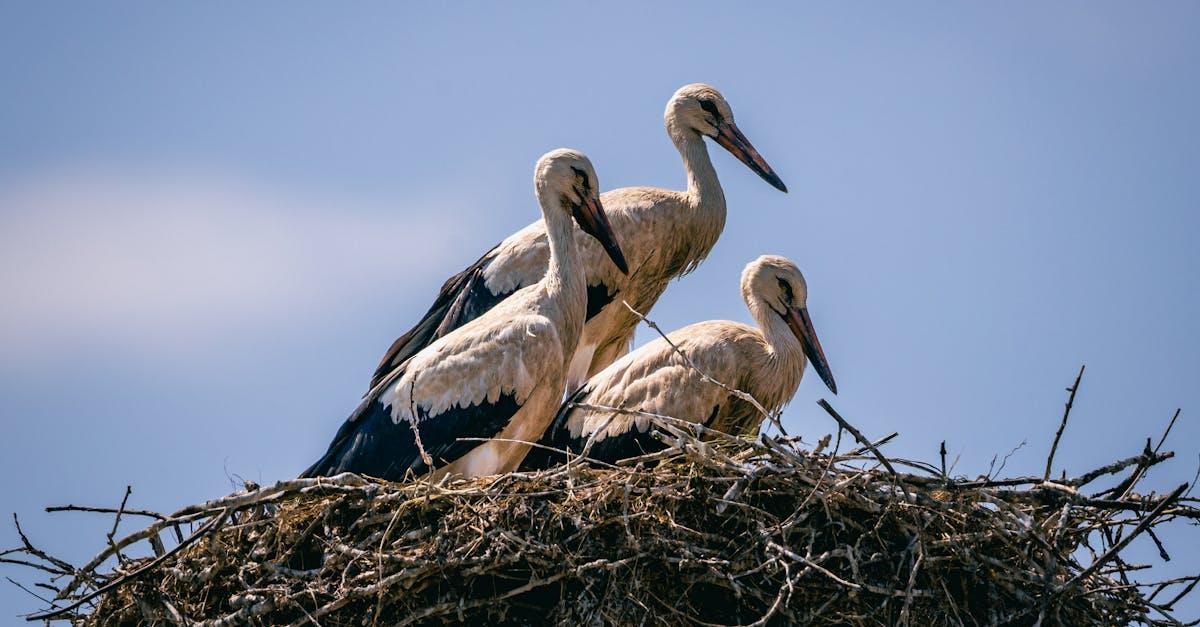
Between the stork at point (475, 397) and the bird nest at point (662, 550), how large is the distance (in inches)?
34.7

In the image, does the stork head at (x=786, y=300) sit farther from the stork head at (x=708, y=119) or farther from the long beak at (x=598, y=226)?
the stork head at (x=708, y=119)

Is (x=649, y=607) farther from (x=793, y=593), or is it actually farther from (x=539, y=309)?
(x=539, y=309)

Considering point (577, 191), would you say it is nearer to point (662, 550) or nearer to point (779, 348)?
point (779, 348)

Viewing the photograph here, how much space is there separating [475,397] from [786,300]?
149cm

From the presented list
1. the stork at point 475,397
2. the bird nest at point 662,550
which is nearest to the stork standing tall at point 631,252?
the stork at point 475,397

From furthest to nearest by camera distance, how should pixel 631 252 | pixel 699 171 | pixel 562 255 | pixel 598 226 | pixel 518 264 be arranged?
pixel 699 171
pixel 631 252
pixel 518 264
pixel 598 226
pixel 562 255

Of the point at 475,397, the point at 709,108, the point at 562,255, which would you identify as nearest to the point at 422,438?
the point at 475,397

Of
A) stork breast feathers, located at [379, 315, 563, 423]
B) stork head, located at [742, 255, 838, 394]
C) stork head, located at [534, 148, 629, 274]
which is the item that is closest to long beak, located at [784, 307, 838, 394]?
stork head, located at [742, 255, 838, 394]

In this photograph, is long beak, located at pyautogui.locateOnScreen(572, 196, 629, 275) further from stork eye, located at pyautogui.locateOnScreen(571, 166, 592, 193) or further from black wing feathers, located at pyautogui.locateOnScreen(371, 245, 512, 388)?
black wing feathers, located at pyautogui.locateOnScreen(371, 245, 512, 388)

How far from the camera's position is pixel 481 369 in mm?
7586

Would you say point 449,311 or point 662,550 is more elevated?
point 449,311

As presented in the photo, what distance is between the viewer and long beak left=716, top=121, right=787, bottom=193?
9.18 meters

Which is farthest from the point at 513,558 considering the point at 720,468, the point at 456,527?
the point at 720,468

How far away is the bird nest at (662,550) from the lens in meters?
6.23
